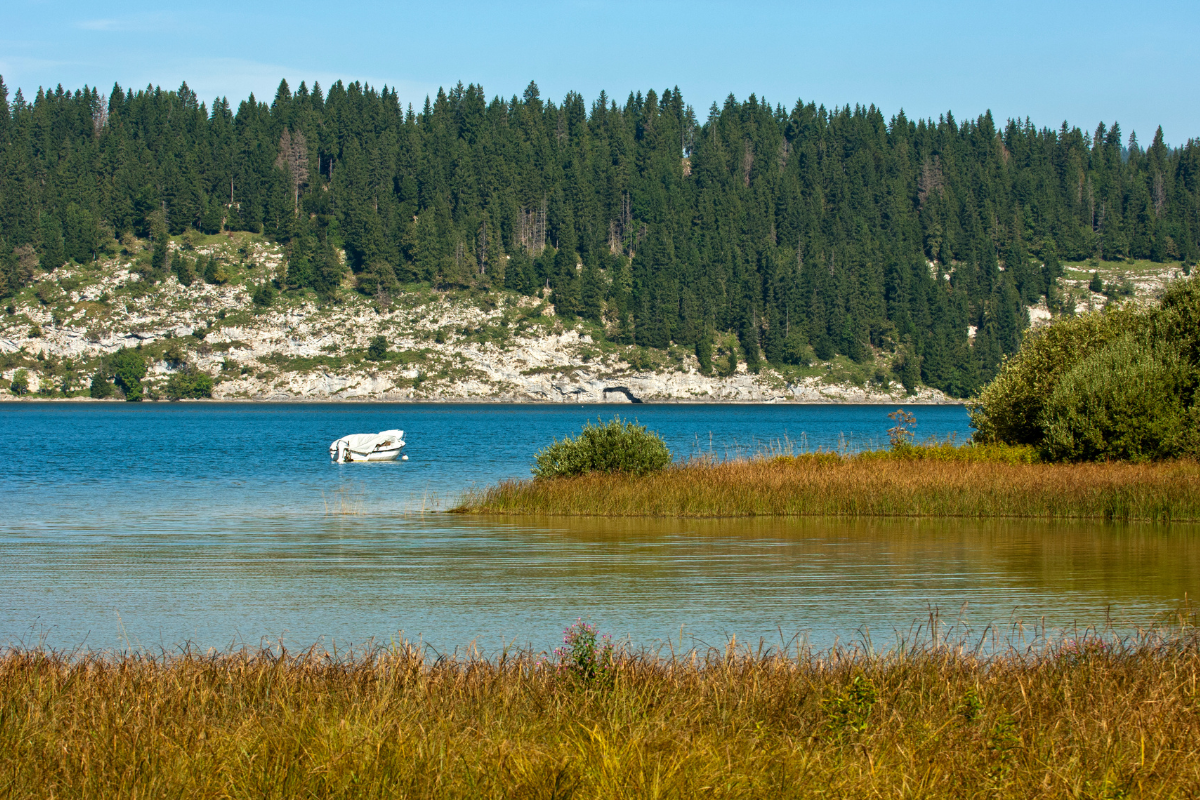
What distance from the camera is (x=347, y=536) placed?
29.2m

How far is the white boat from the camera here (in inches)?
2603

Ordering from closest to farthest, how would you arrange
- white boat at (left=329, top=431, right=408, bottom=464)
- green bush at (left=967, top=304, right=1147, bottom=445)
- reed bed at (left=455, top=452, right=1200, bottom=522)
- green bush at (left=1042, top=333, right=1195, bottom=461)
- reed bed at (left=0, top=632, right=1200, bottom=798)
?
reed bed at (left=0, top=632, right=1200, bottom=798) < reed bed at (left=455, top=452, right=1200, bottom=522) < green bush at (left=1042, top=333, right=1195, bottom=461) < green bush at (left=967, top=304, right=1147, bottom=445) < white boat at (left=329, top=431, right=408, bottom=464)

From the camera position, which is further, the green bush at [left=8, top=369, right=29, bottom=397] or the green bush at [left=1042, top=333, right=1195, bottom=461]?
the green bush at [left=8, top=369, right=29, bottom=397]

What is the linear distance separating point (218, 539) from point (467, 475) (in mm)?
24601

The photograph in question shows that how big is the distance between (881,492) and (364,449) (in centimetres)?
4041

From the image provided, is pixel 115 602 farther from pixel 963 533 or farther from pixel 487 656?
pixel 963 533

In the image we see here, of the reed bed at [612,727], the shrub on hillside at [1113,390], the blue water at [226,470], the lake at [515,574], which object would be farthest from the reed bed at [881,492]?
the reed bed at [612,727]

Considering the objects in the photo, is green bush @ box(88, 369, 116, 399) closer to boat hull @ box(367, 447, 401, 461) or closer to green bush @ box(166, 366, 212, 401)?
green bush @ box(166, 366, 212, 401)

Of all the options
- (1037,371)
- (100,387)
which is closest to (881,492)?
(1037,371)

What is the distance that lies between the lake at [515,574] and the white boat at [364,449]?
23868mm

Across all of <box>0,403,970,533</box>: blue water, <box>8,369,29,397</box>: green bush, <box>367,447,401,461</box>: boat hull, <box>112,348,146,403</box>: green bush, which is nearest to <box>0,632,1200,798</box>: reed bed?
<box>0,403,970,533</box>: blue water

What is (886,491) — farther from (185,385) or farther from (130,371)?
(130,371)

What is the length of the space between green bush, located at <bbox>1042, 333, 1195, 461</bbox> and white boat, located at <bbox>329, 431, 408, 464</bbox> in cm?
4214

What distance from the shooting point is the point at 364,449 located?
217 feet
